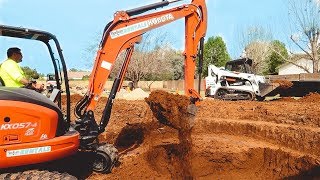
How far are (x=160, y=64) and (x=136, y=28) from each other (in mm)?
36211

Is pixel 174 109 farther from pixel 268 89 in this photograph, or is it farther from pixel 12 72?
pixel 268 89

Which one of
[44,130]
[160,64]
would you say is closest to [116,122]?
[44,130]

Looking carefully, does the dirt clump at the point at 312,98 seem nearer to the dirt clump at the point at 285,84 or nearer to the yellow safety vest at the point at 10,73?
the dirt clump at the point at 285,84

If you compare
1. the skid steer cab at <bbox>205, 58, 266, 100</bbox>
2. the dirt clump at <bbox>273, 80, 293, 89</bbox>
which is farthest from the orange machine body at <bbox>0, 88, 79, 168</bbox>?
the skid steer cab at <bbox>205, 58, 266, 100</bbox>

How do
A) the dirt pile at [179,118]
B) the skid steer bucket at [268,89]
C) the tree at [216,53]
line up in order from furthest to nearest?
the tree at [216,53], the skid steer bucket at [268,89], the dirt pile at [179,118]

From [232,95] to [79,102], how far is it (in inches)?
508

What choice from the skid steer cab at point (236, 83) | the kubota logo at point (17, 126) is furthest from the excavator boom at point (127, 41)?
the skid steer cab at point (236, 83)

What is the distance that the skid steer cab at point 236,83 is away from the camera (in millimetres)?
18375

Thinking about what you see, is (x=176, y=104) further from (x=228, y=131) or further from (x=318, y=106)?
(x=318, y=106)

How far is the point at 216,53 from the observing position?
63.6 m

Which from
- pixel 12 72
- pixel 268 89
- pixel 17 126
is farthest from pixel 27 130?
pixel 268 89

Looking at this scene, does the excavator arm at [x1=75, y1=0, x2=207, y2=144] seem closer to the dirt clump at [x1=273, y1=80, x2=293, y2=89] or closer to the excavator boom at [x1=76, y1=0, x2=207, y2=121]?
the excavator boom at [x1=76, y1=0, x2=207, y2=121]

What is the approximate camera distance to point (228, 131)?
1194 centimetres

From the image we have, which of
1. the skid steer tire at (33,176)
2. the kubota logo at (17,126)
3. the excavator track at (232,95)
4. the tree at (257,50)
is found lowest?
the skid steer tire at (33,176)
